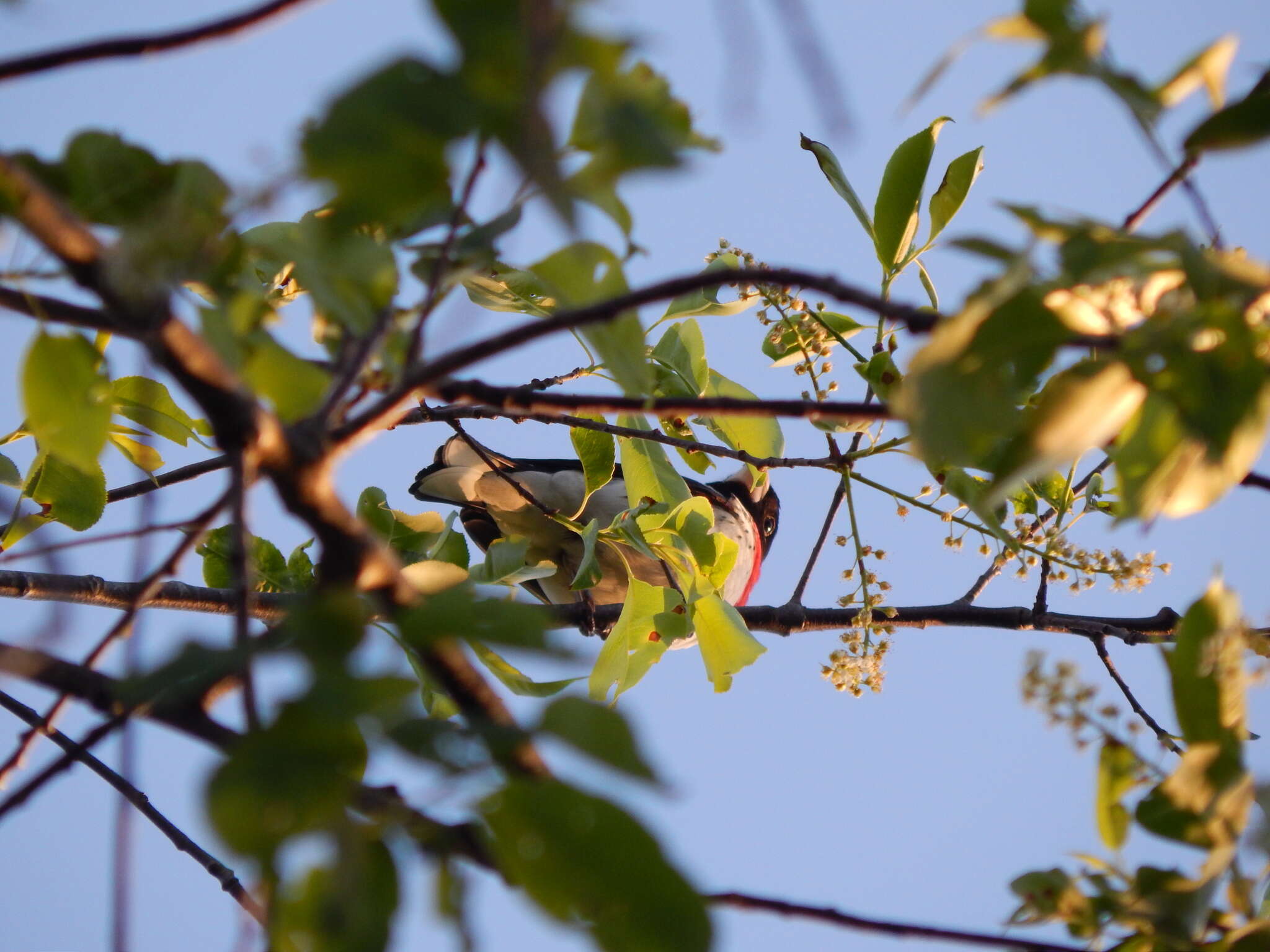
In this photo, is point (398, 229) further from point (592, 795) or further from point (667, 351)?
point (667, 351)

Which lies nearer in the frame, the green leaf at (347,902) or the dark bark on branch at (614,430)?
the green leaf at (347,902)

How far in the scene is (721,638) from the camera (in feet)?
5.82

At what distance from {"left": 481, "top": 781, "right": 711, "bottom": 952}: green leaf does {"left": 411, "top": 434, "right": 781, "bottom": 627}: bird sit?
404 cm

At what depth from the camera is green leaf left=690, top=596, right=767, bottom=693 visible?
5.69ft

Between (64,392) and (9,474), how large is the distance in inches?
53.5

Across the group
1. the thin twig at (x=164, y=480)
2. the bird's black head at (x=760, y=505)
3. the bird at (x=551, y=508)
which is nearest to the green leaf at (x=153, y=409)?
the thin twig at (x=164, y=480)

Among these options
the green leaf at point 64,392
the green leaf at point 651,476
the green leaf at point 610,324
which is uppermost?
the green leaf at point 651,476

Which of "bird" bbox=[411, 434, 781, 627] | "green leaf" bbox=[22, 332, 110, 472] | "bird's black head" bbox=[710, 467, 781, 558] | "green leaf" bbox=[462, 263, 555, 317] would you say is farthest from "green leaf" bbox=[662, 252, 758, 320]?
"bird's black head" bbox=[710, 467, 781, 558]

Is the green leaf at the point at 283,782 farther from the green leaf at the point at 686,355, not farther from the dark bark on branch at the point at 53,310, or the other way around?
the green leaf at the point at 686,355

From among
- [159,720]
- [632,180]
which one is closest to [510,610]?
[632,180]

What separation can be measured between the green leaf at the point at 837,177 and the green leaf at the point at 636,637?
68 centimetres

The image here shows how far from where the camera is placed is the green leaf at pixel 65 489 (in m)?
1.83

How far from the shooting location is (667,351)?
2244mm

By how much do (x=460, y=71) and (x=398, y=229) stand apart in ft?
0.96
